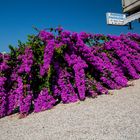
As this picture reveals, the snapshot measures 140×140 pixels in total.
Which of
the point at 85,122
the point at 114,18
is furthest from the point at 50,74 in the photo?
the point at 114,18

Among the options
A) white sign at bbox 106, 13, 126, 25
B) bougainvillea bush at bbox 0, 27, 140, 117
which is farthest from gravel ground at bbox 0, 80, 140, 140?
white sign at bbox 106, 13, 126, 25

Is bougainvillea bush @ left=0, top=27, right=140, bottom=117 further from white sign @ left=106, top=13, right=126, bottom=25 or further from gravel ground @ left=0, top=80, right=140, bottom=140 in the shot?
white sign @ left=106, top=13, right=126, bottom=25

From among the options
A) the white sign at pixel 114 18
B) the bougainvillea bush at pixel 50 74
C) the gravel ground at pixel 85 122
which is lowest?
the gravel ground at pixel 85 122

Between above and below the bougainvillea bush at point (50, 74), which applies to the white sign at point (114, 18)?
above

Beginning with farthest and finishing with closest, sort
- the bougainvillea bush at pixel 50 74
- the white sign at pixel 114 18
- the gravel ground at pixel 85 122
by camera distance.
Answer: the white sign at pixel 114 18 → the bougainvillea bush at pixel 50 74 → the gravel ground at pixel 85 122

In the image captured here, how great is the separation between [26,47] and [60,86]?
1.63 metres

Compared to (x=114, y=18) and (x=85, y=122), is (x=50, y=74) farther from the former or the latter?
(x=114, y=18)

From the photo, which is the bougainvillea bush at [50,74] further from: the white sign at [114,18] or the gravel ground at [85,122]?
the white sign at [114,18]

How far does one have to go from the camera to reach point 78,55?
9000 mm

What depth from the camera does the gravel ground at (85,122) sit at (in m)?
5.00

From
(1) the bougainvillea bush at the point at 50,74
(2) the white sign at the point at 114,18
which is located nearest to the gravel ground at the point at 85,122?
(1) the bougainvillea bush at the point at 50,74

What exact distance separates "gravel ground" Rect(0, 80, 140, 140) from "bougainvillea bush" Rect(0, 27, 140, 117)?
16.8 inches

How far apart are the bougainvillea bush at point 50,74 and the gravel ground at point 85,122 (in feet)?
1.40

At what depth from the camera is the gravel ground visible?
197 inches
